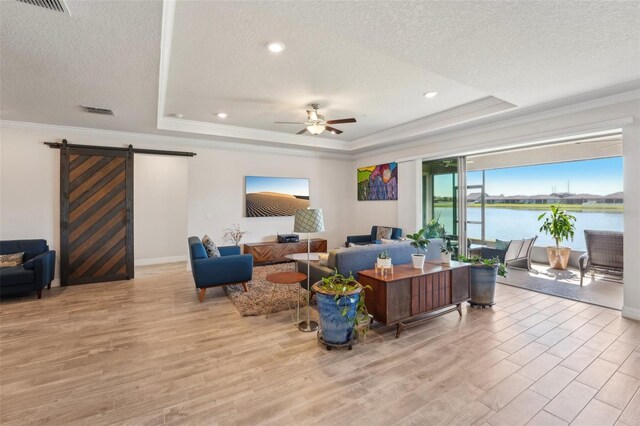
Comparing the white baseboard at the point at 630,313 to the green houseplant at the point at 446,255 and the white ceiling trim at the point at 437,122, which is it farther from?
the white ceiling trim at the point at 437,122

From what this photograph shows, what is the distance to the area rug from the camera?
4.10 meters

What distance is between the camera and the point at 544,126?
13.4 ft

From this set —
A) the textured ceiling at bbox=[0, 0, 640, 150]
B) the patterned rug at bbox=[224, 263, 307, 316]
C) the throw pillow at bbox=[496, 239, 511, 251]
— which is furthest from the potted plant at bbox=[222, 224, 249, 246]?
the throw pillow at bbox=[496, 239, 511, 251]

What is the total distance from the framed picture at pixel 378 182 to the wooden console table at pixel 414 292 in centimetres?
328

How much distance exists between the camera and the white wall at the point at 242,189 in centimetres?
599

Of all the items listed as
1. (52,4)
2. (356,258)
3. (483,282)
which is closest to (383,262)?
(356,258)

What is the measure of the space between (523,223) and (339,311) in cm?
677

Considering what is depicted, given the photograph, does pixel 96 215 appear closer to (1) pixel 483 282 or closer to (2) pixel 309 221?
(2) pixel 309 221

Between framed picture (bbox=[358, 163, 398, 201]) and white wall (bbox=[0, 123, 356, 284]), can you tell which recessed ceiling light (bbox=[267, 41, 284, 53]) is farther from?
framed picture (bbox=[358, 163, 398, 201])

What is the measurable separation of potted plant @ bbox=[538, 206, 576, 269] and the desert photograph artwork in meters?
5.46

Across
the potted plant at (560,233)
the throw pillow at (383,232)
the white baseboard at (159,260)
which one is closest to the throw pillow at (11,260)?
the white baseboard at (159,260)

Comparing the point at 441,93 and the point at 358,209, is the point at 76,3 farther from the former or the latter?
the point at 358,209

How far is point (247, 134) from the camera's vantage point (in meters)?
5.74

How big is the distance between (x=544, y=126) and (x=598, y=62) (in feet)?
5.15
